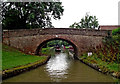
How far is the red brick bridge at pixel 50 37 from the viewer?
15.4 meters

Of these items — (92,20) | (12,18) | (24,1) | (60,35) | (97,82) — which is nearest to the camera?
(97,82)

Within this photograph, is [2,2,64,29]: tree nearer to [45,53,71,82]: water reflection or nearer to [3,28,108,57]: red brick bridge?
[3,28,108,57]: red brick bridge

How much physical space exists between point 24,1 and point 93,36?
426 inches

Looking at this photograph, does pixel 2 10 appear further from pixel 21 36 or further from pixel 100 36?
pixel 100 36

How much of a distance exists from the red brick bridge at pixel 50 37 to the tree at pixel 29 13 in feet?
9.92

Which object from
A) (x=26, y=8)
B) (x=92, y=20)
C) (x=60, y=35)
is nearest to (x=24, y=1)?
(x=26, y=8)

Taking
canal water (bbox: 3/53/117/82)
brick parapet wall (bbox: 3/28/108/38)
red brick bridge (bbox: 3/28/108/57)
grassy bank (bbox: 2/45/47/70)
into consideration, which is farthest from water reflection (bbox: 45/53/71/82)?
brick parapet wall (bbox: 3/28/108/38)

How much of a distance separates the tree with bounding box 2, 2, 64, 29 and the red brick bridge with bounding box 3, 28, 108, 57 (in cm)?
302

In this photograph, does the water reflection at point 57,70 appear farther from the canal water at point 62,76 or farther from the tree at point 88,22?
the tree at point 88,22

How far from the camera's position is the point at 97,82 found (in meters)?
5.98

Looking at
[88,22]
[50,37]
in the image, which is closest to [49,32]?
[50,37]

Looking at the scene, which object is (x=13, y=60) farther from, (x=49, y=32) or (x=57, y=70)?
(x=49, y=32)

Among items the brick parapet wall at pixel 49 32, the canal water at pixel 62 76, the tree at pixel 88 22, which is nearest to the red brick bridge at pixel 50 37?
the brick parapet wall at pixel 49 32

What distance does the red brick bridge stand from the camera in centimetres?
1538
